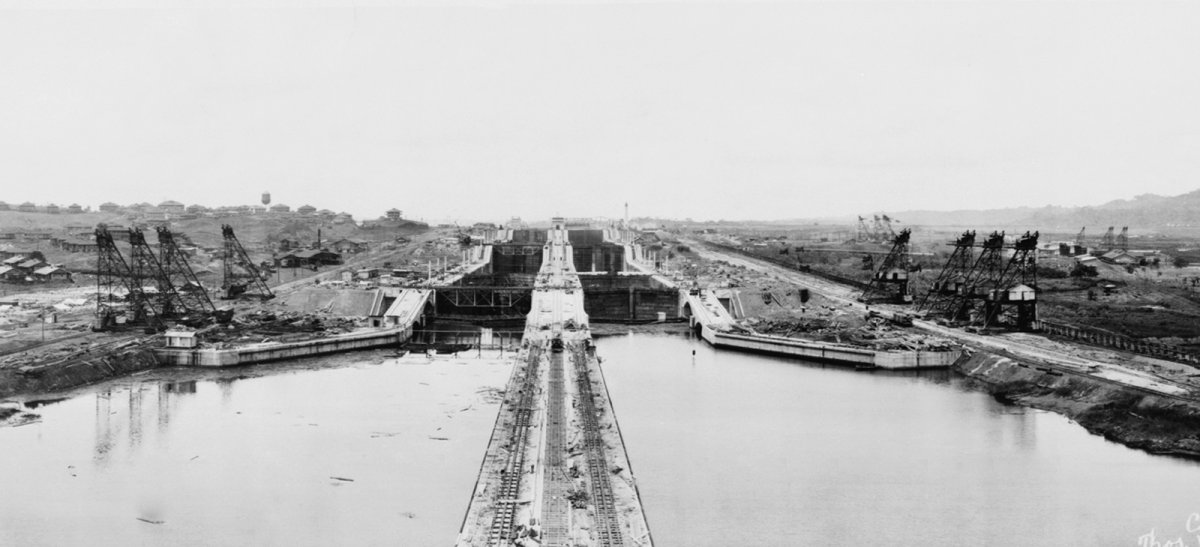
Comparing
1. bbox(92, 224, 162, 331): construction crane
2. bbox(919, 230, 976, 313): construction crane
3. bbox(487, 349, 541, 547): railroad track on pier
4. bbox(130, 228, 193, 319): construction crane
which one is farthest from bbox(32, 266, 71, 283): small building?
bbox(919, 230, 976, 313): construction crane

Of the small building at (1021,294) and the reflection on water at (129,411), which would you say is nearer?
the reflection on water at (129,411)

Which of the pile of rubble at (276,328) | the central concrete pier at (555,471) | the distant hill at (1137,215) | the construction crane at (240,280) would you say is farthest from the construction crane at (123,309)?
the distant hill at (1137,215)

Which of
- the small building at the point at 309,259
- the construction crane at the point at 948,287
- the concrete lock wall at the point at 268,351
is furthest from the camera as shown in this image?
the small building at the point at 309,259

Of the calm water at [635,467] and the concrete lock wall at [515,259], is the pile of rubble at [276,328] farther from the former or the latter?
the concrete lock wall at [515,259]

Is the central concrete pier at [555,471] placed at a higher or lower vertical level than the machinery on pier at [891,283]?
lower

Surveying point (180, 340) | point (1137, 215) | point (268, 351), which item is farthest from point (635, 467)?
point (1137, 215)

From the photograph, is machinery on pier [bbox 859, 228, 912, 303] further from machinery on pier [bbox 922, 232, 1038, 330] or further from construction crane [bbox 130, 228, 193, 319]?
construction crane [bbox 130, 228, 193, 319]
